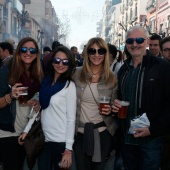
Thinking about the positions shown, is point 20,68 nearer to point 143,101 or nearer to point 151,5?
point 143,101

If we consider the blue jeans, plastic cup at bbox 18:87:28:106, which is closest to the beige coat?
the blue jeans

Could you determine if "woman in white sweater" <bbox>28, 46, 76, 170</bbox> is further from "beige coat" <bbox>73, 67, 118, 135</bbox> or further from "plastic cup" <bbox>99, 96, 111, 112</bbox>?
"plastic cup" <bbox>99, 96, 111, 112</bbox>

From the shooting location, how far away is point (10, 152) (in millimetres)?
2986

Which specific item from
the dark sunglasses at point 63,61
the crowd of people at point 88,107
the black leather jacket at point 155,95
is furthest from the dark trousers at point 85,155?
the dark sunglasses at point 63,61

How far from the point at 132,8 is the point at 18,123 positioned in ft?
181

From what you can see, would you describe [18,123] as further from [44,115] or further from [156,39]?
[156,39]

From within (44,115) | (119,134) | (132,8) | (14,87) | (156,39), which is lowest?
(119,134)

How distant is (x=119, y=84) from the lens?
10.2ft

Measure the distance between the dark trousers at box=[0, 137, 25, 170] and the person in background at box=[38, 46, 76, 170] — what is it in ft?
0.93

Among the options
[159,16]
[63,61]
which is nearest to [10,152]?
[63,61]

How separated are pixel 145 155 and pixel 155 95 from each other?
653mm

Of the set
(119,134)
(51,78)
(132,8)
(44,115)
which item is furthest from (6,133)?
(132,8)

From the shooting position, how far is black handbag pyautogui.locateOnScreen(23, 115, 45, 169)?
9.74 ft

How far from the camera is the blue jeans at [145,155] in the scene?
2904 millimetres
